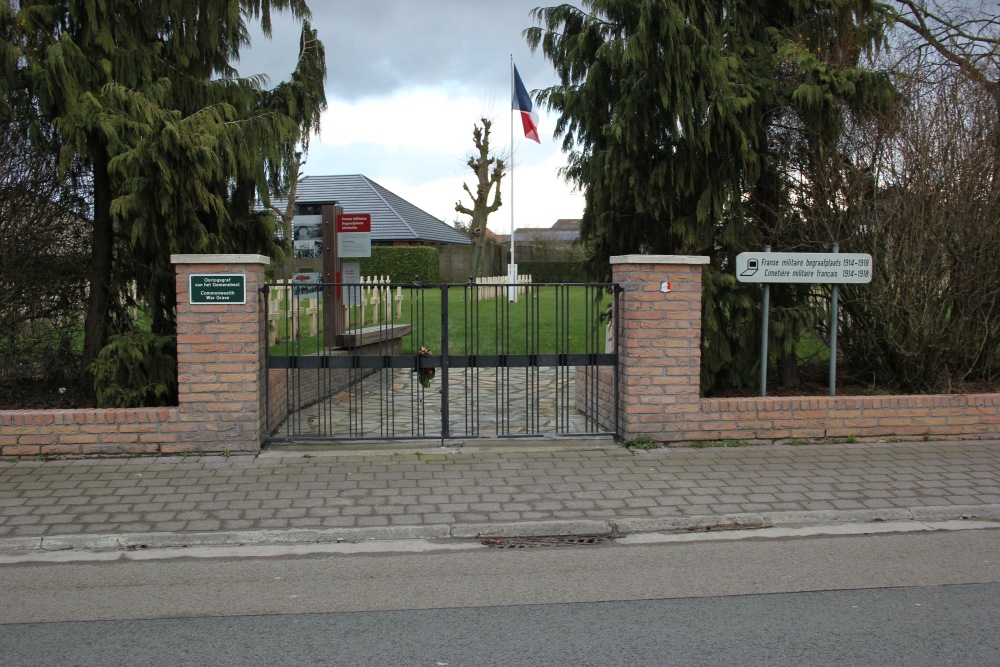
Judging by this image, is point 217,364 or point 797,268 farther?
point 797,268

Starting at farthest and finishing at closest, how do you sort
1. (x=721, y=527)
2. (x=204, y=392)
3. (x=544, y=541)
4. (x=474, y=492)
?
(x=204, y=392)
(x=474, y=492)
(x=721, y=527)
(x=544, y=541)

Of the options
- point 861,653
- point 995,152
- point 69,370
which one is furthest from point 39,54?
point 995,152

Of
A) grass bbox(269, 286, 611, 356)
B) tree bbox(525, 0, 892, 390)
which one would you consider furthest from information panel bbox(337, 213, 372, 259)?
tree bbox(525, 0, 892, 390)

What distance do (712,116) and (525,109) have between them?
15066mm

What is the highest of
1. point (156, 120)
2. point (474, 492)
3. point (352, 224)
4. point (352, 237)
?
point (156, 120)

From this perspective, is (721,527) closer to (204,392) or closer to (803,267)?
(803,267)

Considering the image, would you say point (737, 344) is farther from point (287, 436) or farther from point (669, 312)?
point (287, 436)

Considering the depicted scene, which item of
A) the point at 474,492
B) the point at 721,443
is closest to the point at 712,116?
the point at 721,443

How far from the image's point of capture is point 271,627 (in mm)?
4230

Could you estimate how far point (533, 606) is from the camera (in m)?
4.51

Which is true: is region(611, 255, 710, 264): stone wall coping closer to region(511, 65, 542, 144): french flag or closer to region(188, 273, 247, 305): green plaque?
region(188, 273, 247, 305): green plaque

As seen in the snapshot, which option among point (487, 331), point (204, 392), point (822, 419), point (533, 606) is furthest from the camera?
point (487, 331)

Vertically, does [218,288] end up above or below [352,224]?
below

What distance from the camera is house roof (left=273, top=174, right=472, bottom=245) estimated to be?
3584 centimetres
